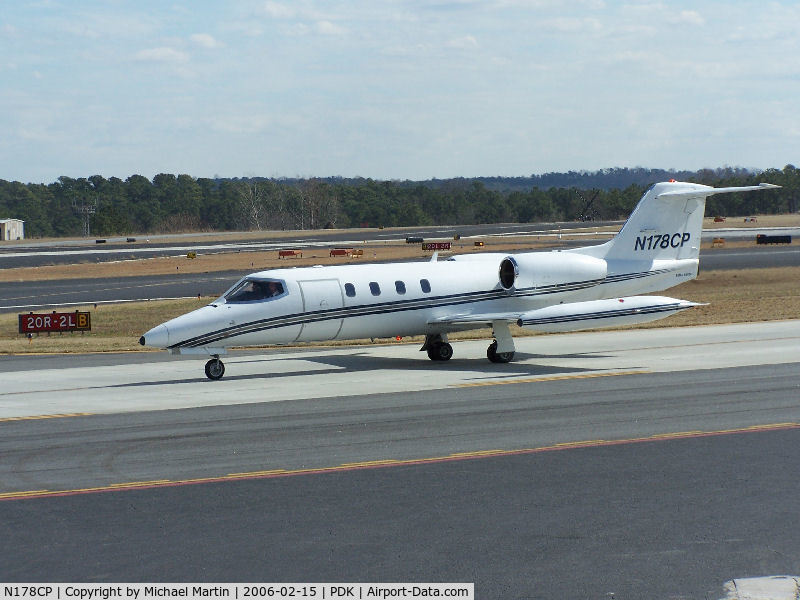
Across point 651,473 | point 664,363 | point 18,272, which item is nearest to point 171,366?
point 664,363

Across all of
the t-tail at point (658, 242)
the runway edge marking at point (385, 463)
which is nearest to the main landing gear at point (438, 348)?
the t-tail at point (658, 242)

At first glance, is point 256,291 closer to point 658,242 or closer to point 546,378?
point 546,378

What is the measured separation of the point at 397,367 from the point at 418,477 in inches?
570

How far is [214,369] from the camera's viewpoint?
91.2ft

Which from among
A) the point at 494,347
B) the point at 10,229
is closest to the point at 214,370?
the point at 494,347

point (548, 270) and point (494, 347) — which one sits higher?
point (548, 270)

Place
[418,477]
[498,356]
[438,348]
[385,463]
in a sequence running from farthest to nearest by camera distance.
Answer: [438,348] < [498,356] < [385,463] < [418,477]

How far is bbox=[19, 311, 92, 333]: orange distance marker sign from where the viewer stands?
43.4 metres

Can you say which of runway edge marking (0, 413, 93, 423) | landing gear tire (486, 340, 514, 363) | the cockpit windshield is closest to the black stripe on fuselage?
landing gear tire (486, 340, 514, 363)

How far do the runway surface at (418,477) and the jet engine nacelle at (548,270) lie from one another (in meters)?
3.16

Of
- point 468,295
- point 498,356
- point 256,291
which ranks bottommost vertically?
point 498,356

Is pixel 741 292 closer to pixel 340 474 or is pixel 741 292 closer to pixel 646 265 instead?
pixel 646 265

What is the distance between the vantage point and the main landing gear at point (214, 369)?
27.8 meters
